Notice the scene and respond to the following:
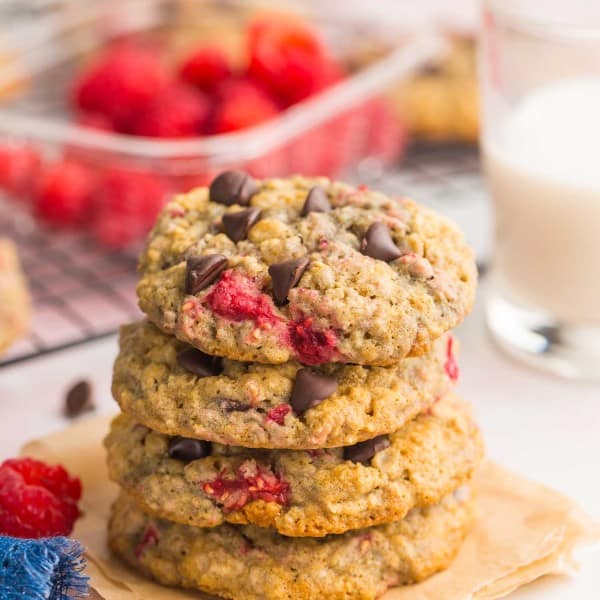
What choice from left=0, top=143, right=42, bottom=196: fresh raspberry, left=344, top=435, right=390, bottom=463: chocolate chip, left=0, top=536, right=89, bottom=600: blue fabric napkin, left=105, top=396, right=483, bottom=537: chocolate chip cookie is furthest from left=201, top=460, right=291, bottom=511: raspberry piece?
left=0, top=143, right=42, bottom=196: fresh raspberry

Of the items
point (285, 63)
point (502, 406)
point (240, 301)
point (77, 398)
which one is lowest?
point (502, 406)

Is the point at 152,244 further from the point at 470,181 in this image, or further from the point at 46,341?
the point at 470,181

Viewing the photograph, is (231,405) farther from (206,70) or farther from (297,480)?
(206,70)

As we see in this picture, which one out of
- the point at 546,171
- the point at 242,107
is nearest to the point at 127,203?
the point at 242,107

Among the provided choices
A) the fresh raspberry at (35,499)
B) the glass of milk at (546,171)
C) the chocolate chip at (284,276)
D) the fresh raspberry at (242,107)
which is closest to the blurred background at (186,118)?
the fresh raspberry at (242,107)

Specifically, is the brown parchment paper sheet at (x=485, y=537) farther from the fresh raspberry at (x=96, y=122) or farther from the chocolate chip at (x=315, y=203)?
the fresh raspberry at (x=96, y=122)

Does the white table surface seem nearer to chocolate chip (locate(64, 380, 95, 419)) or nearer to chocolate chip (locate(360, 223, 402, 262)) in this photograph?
chocolate chip (locate(64, 380, 95, 419))
